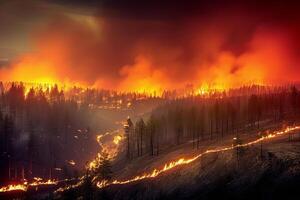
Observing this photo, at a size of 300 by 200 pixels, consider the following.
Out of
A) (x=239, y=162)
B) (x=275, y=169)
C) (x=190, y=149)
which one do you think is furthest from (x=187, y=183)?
(x=190, y=149)

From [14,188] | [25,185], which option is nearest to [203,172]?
[14,188]

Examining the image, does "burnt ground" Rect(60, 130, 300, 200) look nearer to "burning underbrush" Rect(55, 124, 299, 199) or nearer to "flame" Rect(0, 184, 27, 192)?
"burning underbrush" Rect(55, 124, 299, 199)

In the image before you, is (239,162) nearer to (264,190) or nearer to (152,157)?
(264,190)

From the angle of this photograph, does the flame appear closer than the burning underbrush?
No

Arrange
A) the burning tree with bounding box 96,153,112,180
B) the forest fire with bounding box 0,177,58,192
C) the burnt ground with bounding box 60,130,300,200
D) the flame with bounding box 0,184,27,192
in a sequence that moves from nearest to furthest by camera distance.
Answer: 1. the burnt ground with bounding box 60,130,300,200
2. the burning tree with bounding box 96,153,112,180
3. the flame with bounding box 0,184,27,192
4. the forest fire with bounding box 0,177,58,192

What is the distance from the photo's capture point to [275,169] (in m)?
103

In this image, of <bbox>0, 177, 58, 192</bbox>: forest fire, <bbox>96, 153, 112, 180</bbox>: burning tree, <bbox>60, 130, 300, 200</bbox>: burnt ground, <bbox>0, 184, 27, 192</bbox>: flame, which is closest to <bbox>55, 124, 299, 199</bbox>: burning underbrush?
<bbox>60, 130, 300, 200</bbox>: burnt ground

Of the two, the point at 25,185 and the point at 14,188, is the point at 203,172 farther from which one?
the point at 25,185

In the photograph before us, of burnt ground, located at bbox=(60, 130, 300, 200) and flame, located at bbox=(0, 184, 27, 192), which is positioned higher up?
burnt ground, located at bbox=(60, 130, 300, 200)

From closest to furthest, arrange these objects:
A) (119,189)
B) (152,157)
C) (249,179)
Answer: (249,179) → (119,189) → (152,157)

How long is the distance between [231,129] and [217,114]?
872cm

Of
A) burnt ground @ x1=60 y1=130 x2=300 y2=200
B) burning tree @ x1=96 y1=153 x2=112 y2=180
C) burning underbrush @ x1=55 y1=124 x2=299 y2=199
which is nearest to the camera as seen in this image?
burnt ground @ x1=60 y1=130 x2=300 y2=200

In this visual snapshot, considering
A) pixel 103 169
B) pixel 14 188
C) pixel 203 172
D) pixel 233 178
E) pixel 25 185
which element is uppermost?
pixel 233 178

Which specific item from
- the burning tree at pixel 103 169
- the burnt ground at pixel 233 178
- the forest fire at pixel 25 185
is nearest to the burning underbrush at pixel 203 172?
the burnt ground at pixel 233 178
